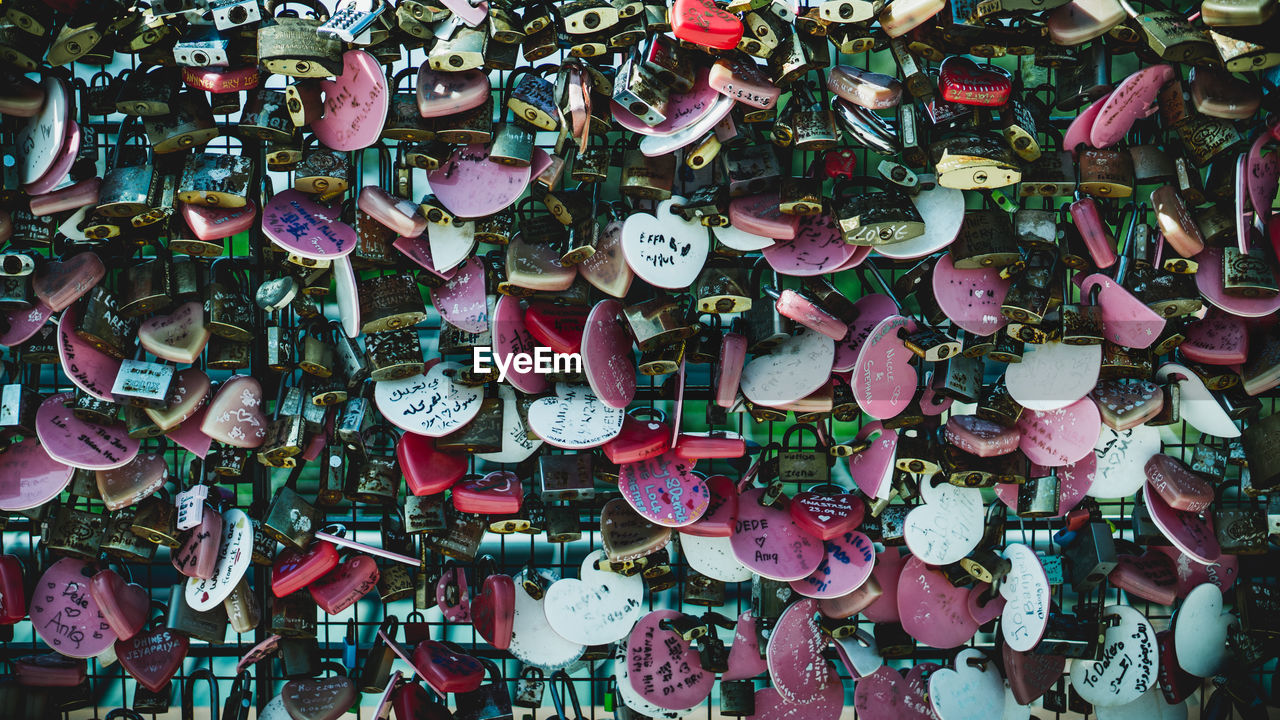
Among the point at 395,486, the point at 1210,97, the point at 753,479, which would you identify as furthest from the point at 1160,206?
the point at 395,486

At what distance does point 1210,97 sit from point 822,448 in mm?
823

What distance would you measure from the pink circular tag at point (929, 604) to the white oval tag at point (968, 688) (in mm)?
56

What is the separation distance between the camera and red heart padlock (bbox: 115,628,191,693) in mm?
1728

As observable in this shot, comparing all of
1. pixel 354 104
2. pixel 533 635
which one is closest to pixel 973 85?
pixel 354 104

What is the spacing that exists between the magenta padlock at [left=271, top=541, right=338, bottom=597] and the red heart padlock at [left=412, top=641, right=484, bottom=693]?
0.22 meters

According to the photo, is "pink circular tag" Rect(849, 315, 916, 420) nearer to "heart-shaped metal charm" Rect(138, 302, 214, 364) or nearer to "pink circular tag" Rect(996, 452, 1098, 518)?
"pink circular tag" Rect(996, 452, 1098, 518)

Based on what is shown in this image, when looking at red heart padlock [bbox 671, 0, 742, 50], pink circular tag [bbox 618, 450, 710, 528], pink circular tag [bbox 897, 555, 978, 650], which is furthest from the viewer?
pink circular tag [bbox 897, 555, 978, 650]

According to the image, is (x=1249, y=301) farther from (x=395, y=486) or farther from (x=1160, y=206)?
(x=395, y=486)

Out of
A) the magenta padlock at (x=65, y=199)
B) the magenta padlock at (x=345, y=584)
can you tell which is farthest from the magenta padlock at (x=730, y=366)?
the magenta padlock at (x=65, y=199)

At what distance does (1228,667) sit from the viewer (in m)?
1.82

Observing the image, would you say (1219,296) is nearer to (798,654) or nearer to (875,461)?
(875,461)

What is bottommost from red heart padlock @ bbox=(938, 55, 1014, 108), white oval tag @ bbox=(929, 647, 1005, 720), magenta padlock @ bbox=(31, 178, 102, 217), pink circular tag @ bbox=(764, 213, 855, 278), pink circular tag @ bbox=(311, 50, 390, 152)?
white oval tag @ bbox=(929, 647, 1005, 720)

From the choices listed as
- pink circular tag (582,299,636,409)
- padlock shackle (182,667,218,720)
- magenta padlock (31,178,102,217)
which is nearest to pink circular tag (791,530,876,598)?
pink circular tag (582,299,636,409)

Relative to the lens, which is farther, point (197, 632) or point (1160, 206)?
point (197, 632)
